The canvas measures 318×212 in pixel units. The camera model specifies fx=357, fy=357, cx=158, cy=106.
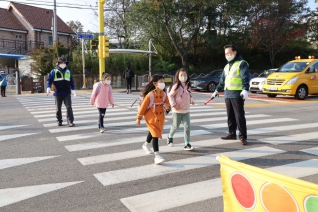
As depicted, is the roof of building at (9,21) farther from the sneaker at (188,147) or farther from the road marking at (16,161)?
the sneaker at (188,147)

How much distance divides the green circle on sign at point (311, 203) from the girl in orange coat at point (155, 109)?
3.76 m

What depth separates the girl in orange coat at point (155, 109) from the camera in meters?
5.88

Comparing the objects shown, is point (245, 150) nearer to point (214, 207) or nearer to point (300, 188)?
point (214, 207)

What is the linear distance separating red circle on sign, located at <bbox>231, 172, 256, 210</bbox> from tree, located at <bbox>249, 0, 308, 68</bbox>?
33.1m

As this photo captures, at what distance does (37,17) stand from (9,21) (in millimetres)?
3846

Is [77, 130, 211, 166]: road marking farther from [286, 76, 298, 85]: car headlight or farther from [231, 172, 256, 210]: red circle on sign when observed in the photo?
[286, 76, 298, 85]: car headlight

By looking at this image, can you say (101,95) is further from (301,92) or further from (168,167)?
(301,92)

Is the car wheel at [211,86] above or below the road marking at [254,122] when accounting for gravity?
above

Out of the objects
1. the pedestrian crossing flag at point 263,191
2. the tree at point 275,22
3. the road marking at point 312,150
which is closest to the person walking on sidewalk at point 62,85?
the road marking at point 312,150

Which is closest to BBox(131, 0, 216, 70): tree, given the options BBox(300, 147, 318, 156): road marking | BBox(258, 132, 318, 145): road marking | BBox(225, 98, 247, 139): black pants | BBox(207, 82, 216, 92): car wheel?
BBox(207, 82, 216, 92): car wheel

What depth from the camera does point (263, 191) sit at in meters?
2.38

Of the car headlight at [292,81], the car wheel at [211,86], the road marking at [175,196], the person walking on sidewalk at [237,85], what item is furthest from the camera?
the car wheel at [211,86]

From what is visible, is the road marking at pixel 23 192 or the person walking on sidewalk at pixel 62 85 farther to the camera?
the person walking on sidewalk at pixel 62 85

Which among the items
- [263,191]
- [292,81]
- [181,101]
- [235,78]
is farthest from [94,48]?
[263,191]
